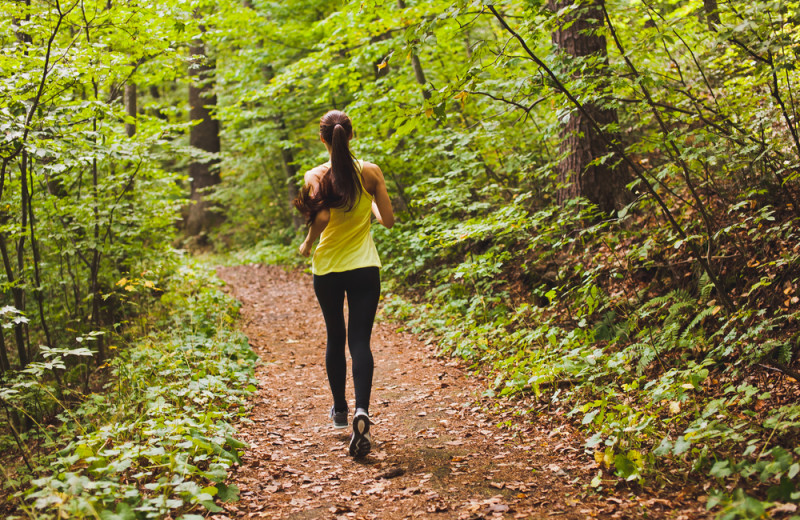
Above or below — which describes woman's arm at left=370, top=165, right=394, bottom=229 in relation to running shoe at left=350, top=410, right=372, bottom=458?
above

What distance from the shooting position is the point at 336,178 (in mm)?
3645

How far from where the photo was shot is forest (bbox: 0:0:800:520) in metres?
3.18

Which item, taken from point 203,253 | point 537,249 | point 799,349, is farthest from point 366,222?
point 203,253

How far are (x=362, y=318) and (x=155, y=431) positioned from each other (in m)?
1.52

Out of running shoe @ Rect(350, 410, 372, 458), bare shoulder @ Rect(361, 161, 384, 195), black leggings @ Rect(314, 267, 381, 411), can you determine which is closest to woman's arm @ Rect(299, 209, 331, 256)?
black leggings @ Rect(314, 267, 381, 411)

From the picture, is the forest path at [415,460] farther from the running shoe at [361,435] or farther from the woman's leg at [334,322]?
the woman's leg at [334,322]

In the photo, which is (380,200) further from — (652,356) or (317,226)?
(652,356)

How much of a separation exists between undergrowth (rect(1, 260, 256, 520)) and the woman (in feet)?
3.24

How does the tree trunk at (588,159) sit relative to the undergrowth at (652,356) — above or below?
above

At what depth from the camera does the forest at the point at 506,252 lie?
125 inches

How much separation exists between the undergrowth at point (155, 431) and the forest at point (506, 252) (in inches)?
1.3

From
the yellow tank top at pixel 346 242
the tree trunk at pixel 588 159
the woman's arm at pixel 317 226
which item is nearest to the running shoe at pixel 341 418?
the yellow tank top at pixel 346 242

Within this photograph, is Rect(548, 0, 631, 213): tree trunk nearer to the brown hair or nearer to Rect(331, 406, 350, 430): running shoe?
the brown hair

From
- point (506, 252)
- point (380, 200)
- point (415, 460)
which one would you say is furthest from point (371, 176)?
point (506, 252)
